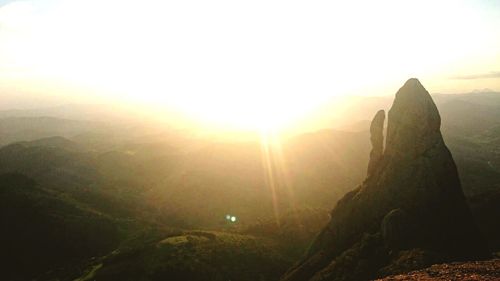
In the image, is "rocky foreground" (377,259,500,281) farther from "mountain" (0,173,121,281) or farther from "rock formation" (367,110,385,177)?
"mountain" (0,173,121,281)

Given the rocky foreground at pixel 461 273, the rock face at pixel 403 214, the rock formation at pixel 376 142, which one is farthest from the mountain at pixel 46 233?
the rocky foreground at pixel 461 273

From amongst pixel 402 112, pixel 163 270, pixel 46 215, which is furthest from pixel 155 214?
pixel 402 112

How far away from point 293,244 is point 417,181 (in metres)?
49.6

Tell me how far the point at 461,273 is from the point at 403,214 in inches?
857

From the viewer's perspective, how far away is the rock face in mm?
49812

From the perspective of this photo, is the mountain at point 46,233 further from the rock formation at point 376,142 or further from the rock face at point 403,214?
the rock formation at point 376,142

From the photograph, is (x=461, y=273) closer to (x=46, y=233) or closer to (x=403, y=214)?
(x=403, y=214)

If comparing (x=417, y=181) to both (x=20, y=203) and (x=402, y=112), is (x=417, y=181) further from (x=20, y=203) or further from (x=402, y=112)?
(x=20, y=203)

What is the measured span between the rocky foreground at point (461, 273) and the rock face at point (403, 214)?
5590 millimetres

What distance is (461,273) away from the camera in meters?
32.3

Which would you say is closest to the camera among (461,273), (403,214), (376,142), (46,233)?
(461,273)

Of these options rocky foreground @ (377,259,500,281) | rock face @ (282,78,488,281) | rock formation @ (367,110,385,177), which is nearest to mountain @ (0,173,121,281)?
rock face @ (282,78,488,281)

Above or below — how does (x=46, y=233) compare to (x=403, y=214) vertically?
below

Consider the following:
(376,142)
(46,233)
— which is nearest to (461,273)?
(376,142)
